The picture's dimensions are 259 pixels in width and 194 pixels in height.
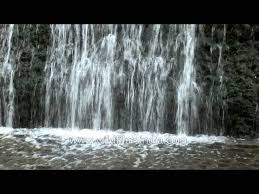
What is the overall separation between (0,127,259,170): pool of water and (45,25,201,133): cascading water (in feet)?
1.24

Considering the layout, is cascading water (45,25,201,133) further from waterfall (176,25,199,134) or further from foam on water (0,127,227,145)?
foam on water (0,127,227,145)

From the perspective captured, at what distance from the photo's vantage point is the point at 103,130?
8102 mm

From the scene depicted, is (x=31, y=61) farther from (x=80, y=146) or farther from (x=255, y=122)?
(x=255, y=122)

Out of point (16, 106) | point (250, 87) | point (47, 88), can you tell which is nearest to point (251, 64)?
point (250, 87)

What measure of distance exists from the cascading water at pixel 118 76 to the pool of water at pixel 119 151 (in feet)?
1.24

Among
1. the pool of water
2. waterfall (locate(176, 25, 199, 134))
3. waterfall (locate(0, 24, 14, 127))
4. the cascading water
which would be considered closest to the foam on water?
the pool of water

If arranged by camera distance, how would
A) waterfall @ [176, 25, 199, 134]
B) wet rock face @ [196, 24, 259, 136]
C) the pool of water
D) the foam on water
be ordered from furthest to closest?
waterfall @ [176, 25, 199, 134], wet rock face @ [196, 24, 259, 136], the foam on water, the pool of water

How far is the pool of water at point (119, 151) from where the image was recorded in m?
6.13

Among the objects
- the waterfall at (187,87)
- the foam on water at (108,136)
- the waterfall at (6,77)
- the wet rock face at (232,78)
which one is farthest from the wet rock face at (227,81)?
the waterfall at (6,77)

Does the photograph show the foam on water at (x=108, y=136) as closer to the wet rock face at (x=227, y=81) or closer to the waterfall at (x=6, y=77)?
the wet rock face at (x=227, y=81)

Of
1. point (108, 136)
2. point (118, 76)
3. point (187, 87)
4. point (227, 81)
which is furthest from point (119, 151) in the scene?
point (227, 81)

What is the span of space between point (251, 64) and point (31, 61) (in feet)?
15.2

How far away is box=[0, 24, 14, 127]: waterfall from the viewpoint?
8742 millimetres
